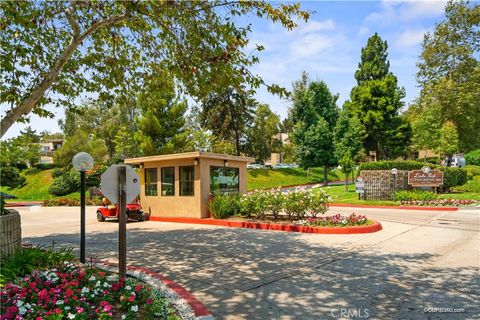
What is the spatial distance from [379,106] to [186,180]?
2810cm

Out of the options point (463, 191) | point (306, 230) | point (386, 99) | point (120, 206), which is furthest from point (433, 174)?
point (120, 206)

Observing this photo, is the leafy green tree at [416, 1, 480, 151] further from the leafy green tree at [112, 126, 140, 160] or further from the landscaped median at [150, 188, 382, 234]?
the leafy green tree at [112, 126, 140, 160]

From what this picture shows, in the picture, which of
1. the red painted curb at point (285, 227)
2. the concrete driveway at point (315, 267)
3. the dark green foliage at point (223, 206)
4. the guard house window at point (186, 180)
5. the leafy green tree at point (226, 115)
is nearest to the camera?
the concrete driveway at point (315, 267)

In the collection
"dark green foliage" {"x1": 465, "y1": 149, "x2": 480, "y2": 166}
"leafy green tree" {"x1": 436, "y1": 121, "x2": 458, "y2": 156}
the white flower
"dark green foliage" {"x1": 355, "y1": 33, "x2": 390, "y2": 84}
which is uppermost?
"dark green foliage" {"x1": 355, "y1": 33, "x2": 390, "y2": 84}

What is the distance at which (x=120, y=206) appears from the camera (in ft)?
18.3

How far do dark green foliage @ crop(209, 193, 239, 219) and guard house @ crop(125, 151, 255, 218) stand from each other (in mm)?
622

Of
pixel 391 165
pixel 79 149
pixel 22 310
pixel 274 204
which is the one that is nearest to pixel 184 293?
pixel 22 310

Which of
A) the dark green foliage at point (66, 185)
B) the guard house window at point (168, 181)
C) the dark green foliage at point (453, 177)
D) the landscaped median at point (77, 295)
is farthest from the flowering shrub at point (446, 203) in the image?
the dark green foliage at point (66, 185)

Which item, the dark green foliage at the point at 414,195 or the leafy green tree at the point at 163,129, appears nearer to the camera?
the dark green foliage at the point at 414,195

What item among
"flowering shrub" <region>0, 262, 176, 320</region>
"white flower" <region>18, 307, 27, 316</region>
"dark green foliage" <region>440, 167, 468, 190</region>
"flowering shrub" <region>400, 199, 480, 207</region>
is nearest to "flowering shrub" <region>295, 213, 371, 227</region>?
"flowering shrub" <region>0, 262, 176, 320</region>

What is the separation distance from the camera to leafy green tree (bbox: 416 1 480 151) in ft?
101

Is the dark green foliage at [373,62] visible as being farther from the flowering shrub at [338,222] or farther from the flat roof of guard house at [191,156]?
the flowering shrub at [338,222]

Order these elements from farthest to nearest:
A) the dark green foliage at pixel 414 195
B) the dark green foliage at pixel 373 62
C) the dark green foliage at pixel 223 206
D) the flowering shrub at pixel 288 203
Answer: the dark green foliage at pixel 373 62 < the dark green foliage at pixel 414 195 < the dark green foliage at pixel 223 206 < the flowering shrub at pixel 288 203

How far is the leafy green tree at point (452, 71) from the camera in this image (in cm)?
3083
